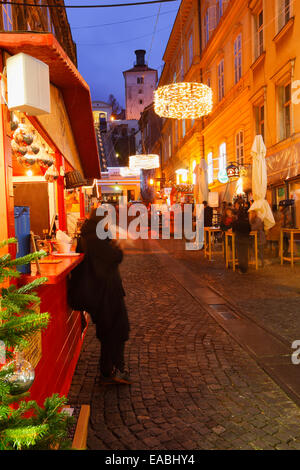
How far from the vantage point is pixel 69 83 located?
5152mm

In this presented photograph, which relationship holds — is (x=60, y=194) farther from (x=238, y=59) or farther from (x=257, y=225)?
(x=238, y=59)

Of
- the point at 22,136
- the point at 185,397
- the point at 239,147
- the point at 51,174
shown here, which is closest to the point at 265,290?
the point at 185,397

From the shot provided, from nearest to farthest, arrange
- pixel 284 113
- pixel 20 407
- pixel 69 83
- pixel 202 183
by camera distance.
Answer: pixel 20 407, pixel 69 83, pixel 284 113, pixel 202 183

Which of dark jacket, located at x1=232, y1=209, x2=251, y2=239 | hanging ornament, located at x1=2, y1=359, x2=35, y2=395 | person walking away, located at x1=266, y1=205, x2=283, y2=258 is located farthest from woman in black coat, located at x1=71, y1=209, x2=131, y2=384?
person walking away, located at x1=266, y1=205, x2=283, y2=258

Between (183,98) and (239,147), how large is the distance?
6.15 metres

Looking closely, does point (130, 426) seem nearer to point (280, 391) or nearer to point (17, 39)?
point (280, 391)

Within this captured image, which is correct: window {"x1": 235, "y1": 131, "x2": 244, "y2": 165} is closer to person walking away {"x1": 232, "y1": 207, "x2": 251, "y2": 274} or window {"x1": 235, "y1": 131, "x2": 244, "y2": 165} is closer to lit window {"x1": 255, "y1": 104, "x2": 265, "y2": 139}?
lit window {"x1": 255, "y1": 104, "x2": 265, "y2": 139}

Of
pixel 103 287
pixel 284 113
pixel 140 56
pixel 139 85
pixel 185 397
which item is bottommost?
pixel 185 397

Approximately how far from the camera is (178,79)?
101 feet

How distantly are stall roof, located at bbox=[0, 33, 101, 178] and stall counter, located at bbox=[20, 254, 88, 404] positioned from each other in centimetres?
180

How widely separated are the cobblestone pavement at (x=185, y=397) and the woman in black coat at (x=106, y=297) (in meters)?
0.31

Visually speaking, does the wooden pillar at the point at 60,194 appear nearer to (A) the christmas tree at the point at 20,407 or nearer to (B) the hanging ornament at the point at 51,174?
(B) the hanging ornament at the point at 51,174

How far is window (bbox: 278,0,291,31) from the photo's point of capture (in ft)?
41.4

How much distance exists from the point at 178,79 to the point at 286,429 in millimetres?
31349
